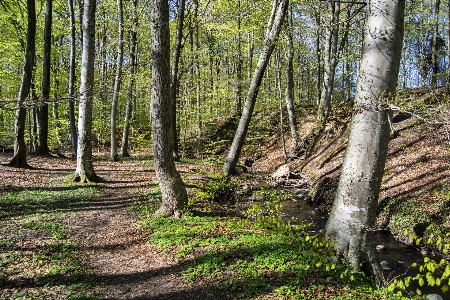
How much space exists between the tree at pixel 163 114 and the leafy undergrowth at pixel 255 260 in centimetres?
44

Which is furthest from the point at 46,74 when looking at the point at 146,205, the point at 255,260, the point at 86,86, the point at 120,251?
the point at 255,260

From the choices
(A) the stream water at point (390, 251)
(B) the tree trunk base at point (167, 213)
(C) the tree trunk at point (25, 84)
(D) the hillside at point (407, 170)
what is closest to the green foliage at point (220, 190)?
(B) the tree trunk base at point (167, 213)

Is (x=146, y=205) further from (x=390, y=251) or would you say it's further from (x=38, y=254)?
(x=390, y=251)

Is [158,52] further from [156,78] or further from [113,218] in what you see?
[113,218]

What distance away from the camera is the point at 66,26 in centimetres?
2003

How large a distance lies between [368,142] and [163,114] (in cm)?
423

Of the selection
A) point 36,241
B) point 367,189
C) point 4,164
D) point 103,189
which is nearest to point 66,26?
point 4,164

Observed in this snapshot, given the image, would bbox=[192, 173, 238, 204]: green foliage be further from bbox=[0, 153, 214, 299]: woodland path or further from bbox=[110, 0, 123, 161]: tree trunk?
bbox=[110, 0, 123, 161]: tree trunk

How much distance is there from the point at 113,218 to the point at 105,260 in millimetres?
2129

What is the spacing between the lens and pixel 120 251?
5.86 meters

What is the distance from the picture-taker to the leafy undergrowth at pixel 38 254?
436 centimetres

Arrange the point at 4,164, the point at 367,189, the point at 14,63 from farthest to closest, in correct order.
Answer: the point at 14,63 < the point at 4,164 < the point at 367,189

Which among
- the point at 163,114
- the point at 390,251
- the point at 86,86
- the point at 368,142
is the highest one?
the point at 86,86

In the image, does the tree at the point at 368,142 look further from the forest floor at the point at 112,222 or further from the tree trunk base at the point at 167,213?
the tree trunk base at the point at 167,213
